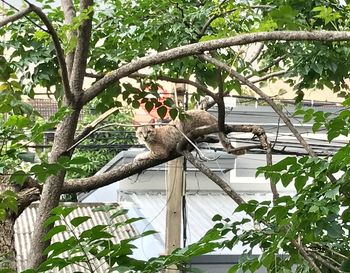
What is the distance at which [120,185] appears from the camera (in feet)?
23.3

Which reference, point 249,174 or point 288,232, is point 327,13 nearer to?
point 288,232

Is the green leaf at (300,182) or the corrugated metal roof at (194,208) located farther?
the corrugated metal roof at (194,208)

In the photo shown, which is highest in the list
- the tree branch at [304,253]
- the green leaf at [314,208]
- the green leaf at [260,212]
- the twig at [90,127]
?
the twig at [90,127]

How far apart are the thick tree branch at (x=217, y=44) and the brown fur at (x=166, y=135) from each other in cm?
163

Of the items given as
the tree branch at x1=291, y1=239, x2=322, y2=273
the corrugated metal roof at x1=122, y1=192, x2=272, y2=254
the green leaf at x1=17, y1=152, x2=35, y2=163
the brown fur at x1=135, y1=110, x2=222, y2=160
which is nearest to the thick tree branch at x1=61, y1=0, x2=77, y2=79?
the green leaf at x1=17, y1=152, x2=35, y2=163

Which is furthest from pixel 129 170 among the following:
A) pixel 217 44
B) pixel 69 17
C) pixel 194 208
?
pixel 194 208

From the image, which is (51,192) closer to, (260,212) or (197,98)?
(260,212)

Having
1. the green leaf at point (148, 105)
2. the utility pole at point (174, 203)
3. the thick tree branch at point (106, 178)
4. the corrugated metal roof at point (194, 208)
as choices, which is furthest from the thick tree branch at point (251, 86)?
the corrugated metal roof at point (194, 208)

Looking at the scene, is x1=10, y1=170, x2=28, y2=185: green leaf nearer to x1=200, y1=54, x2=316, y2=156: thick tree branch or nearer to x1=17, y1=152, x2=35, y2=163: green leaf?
x1=17, y1=152, x2=35, y2=163: green leaf

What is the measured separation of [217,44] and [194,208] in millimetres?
4955

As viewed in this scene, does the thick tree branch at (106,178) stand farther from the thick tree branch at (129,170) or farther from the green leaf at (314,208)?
the green leaf at (314,208)

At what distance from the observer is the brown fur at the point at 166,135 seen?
11.3 ft

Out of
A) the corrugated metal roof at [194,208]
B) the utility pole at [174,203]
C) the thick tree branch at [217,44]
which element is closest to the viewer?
the thick tree branch at [217,44]

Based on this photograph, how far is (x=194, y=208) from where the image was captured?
6.35 m
